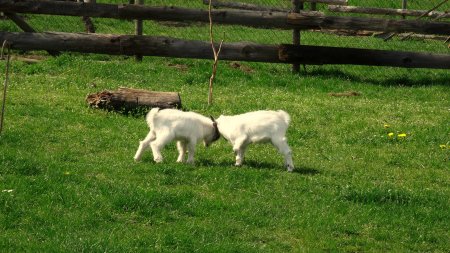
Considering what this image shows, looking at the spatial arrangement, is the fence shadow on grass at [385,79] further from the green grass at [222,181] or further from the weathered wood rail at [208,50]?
the green grass at [222,181]

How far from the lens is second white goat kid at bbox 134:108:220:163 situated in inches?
456

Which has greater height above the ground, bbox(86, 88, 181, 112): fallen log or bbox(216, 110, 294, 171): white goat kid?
bbox(216, 110, 294, 171): white goat kid

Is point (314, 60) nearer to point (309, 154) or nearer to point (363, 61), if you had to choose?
point (363, 61)

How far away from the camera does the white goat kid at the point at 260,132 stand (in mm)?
11656

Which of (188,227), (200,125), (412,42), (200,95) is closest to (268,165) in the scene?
(200,125)

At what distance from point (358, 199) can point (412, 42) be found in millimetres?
15728

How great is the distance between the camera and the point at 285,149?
38.2 ft

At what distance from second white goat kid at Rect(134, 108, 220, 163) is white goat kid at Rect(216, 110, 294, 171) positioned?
1.57ft

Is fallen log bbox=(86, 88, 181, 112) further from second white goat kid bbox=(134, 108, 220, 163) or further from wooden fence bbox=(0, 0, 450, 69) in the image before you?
wooden fence bbox=(0, 0, 450, 69)

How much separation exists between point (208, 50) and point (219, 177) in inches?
322

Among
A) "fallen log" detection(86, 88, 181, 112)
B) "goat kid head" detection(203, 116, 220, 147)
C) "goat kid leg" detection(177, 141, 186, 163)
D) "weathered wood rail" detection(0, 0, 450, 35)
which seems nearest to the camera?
"goat kid leg" detection(177, 141, 186, 163)

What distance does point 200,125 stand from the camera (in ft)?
39.3

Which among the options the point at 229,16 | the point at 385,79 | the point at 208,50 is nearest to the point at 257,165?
the point at 208,50

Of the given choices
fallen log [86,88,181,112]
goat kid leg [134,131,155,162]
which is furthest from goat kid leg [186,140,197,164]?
fallen log [86,88,181,112]
